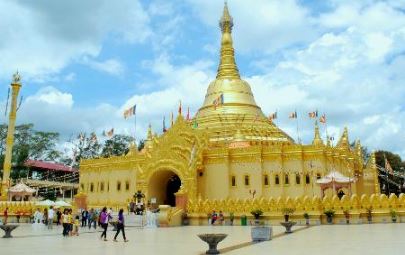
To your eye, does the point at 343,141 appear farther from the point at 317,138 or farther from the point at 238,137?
the point at 238,137

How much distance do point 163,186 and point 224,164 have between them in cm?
885

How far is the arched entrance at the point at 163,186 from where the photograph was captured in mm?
46062

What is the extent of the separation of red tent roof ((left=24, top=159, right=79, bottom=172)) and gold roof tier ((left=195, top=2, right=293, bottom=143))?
105ft

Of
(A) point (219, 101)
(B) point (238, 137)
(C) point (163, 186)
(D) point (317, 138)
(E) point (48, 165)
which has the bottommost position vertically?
(C) point (163, 186)

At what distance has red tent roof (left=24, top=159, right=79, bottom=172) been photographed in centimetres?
7288

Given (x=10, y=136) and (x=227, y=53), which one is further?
(x=227, y=53)

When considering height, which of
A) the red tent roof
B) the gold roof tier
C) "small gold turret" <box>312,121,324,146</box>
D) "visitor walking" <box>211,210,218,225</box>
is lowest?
"visitor walking" <box>211,210,218,225</box>

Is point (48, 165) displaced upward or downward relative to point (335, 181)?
upward

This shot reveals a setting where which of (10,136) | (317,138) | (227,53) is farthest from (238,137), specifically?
(10,136)

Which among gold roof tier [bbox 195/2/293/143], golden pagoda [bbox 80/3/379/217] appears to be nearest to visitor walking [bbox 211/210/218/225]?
golden pagoda [bbox 80/3/379/217]

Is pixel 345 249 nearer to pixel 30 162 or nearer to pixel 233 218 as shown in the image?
pixel 233 218

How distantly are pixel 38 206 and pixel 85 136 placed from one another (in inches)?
1583

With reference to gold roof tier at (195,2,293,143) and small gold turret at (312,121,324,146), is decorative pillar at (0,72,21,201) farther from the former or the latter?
small gold turret at (312,121,324,146)

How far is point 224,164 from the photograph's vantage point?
4369 cm
